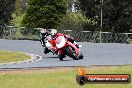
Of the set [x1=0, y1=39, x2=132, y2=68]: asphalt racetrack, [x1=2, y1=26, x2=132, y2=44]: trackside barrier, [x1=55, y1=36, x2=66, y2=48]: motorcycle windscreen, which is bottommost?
[x1=2, y1=26, x2=132, y2=44]: trackside barrier

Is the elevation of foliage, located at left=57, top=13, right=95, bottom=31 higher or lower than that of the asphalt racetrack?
lower

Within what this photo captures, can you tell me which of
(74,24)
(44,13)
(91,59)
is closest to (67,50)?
(91,59)

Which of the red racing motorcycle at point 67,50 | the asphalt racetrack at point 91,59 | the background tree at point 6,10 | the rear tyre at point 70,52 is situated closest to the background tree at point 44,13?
the background tree at point 6,10

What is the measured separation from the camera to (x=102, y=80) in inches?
190

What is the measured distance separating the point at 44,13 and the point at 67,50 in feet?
78.4

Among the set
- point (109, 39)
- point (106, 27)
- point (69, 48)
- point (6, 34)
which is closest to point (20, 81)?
point (69, 48)

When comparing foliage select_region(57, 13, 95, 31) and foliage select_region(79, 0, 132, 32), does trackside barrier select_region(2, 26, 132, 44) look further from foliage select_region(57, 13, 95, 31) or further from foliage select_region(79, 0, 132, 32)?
foliage select_region(79, 0, 132, 32)

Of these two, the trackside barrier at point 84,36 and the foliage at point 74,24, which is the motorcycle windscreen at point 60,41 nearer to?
the trackside barrier at point 84,36

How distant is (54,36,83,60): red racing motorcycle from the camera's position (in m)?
18.4

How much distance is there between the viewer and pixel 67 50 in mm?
18562

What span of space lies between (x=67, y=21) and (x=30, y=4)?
4685mm

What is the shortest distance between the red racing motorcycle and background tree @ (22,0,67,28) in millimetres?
22727

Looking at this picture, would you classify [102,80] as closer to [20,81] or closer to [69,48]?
[20,81]

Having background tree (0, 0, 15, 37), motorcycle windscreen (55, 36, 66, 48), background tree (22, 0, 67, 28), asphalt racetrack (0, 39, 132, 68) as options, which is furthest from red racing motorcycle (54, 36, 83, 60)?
background tree (0, 0, 15, 37)
